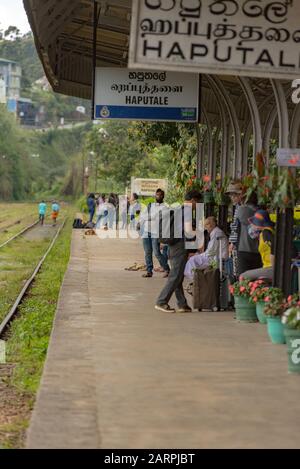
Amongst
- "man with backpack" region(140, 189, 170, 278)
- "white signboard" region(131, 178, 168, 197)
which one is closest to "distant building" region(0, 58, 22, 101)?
"white signboard" region(131, 178, 168, 197)

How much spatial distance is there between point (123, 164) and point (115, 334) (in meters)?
50.8

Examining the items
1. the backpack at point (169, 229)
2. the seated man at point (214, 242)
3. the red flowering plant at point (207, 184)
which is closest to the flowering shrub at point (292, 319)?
the backpack at point (169, 229)

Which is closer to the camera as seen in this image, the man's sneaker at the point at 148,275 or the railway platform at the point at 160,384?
the railway platform at the point at 160,384

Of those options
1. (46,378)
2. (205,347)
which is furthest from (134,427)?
(205,347)

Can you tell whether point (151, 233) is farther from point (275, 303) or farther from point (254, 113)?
point (275, 303)

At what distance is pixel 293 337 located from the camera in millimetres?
9148

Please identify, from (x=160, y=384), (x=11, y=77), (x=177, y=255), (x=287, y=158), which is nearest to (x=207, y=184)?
(x=177, y=255)

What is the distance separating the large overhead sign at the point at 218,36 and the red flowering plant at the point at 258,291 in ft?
11.5

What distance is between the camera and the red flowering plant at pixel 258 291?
11969mm

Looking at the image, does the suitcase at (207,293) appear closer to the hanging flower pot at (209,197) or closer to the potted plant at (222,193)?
the potted plant at (222,193)

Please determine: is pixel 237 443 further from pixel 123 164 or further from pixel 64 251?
pixel 123 164

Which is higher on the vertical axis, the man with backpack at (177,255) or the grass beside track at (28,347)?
the man with backpack at (177,255)

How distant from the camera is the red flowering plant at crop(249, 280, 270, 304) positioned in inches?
471

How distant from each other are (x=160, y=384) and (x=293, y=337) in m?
1.23
